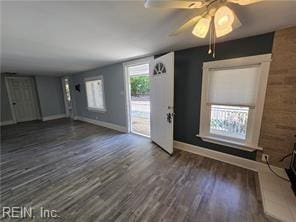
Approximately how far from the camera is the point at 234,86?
240cm

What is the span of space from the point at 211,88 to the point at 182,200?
200 centimetres

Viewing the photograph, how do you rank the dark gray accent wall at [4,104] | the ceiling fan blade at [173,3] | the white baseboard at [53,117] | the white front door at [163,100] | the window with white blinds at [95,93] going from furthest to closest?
the white baseboard at [53,117] < the dark gray accent wall at [4,104] < the window with white blinds at [95,93] < the white front door at [163,100] < the ceiling fan blade at [173,3]

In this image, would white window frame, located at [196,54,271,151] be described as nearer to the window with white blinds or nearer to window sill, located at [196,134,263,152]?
window sill, located at [196,134,263,152]

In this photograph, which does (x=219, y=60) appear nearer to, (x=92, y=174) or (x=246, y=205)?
(x=246, y=205)

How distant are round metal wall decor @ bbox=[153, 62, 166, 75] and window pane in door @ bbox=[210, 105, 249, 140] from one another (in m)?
→ 1.27

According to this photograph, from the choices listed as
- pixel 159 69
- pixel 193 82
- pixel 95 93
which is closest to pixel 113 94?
pixel 95 93

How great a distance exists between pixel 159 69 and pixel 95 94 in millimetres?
3470

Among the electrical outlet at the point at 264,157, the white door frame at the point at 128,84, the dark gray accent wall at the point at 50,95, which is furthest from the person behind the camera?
the dark gray accent wall at the point at 50,95

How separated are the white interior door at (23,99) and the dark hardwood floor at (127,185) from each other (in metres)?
3.87

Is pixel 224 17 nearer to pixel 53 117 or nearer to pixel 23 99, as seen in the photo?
pixel 53 117

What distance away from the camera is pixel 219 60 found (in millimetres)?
2482

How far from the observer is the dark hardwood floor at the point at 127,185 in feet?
5.36

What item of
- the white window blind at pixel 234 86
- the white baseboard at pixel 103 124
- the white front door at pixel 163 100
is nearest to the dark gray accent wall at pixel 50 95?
the white baseboard at pixel 103 124

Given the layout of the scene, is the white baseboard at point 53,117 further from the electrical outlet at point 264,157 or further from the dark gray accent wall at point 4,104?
the electrical outlet at point 264,157
